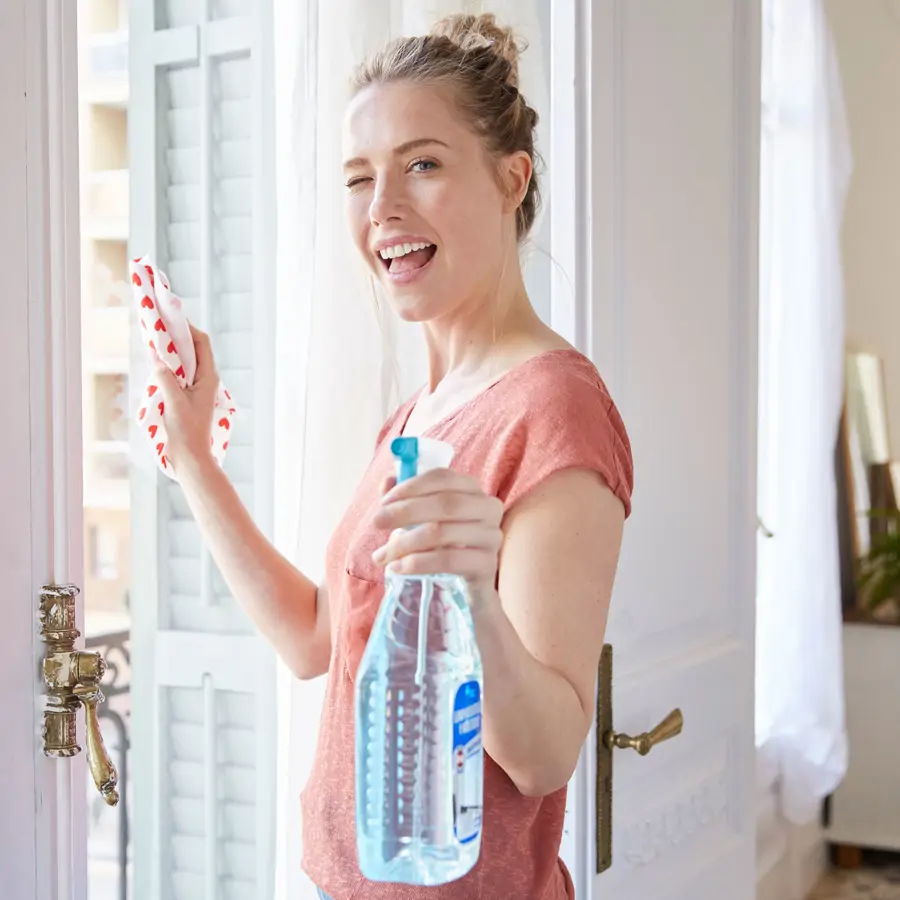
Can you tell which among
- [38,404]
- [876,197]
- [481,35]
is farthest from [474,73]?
[876,197]

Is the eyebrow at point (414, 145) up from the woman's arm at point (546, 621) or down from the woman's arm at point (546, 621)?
up

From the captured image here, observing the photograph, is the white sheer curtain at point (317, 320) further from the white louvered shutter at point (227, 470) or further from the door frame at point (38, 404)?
the door frame at point (38, 404)

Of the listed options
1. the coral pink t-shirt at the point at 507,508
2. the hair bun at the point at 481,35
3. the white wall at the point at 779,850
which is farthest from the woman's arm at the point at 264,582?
the white wall at the point at 779,850

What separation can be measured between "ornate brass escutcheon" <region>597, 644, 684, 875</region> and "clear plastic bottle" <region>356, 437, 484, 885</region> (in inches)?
31.4

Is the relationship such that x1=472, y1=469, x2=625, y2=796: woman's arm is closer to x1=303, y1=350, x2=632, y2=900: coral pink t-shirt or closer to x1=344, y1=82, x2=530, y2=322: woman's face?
x1=303, y1=350, x2=632, y2=900: coral pink t-shirt

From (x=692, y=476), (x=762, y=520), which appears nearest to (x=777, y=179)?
(x=762, y=520)

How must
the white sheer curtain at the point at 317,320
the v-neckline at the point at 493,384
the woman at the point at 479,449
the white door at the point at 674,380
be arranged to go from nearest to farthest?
the woman at the point at 479,449 → the v-neckline at the point at 493,384 → the white sheer curtain at the point at 317,320 → the white door at the point at 674,380

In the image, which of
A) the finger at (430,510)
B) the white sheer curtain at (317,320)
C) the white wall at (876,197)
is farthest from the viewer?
the white wall at (876,197)

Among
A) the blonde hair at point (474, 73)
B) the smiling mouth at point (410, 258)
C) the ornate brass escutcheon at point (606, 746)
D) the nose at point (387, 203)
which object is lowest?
the ornate brass escutcheon at point (606, 746)

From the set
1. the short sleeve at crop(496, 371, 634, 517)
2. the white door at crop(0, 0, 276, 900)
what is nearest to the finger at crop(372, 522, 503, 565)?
the short sleeve at crop(496, 371, 634, 517)

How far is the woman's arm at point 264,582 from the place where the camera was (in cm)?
129

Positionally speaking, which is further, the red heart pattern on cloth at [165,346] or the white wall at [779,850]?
the white wall at [779,850]

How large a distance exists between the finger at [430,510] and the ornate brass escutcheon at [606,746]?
0.89 meters

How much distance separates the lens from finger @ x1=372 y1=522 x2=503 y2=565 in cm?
68
